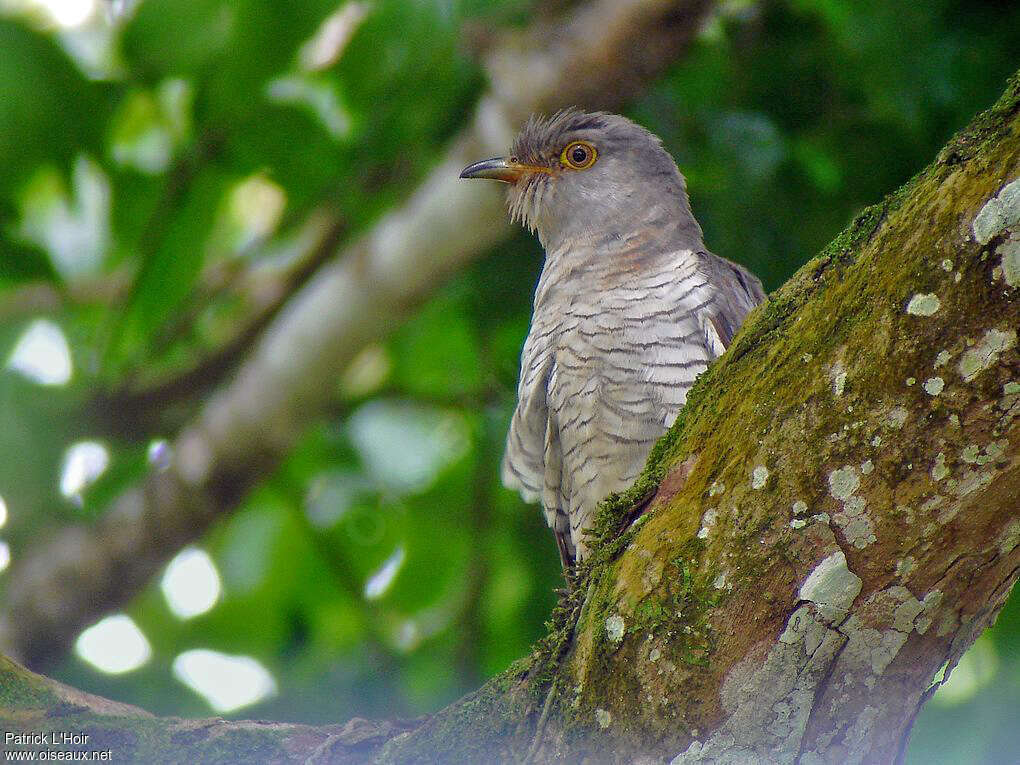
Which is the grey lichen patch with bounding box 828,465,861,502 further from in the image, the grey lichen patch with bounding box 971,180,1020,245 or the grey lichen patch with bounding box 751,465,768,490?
the grey lichen patch with bounding box 971,180,1020,245

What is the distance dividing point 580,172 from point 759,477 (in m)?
2.69

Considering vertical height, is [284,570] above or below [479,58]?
below

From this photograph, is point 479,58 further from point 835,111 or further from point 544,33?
point 835,111

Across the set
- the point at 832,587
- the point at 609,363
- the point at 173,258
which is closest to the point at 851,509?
the point at 832,587

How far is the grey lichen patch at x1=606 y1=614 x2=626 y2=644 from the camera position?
6.54ft

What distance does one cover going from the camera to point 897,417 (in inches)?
66.9

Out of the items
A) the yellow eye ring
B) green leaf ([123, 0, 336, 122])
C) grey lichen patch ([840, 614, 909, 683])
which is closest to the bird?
the yellow eye ring

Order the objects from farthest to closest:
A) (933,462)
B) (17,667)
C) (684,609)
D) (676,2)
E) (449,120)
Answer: (449,120) < (676,2) < (17,667) < (684,609) < (933,462)

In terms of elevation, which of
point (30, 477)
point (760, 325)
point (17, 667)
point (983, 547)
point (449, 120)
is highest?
point (449, 120)

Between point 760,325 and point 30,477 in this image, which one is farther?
point 30,477

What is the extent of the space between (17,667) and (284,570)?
9.49 feet

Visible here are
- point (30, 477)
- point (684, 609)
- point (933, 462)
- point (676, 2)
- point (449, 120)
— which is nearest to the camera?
point (933, 462)

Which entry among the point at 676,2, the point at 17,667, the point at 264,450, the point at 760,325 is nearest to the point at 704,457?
the point at 760,325

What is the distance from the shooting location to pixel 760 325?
1.94 m
